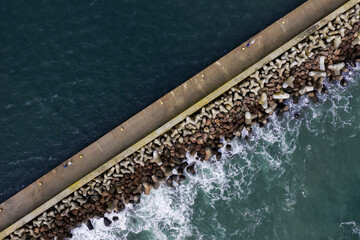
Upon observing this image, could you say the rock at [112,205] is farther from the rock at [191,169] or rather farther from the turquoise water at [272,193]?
the rock at [191,169]

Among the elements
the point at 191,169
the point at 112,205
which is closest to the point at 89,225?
the point at 112,205

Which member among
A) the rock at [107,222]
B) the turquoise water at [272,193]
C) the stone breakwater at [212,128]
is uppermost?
the stone breakwater at [212,128]

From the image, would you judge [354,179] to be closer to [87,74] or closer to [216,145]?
[216,145]

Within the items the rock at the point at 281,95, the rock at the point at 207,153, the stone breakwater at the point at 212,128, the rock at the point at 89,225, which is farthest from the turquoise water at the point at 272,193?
the rock at the point at 281,95

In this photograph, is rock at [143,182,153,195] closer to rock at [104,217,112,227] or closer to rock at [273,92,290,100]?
rock at [104,217,112,227]

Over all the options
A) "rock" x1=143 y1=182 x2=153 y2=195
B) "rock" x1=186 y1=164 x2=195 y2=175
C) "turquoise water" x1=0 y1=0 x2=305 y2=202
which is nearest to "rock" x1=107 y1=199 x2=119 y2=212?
"rock" x1=143 y1=182 x2=153 y2=195

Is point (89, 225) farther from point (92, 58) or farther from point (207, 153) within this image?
point (92, 58)
